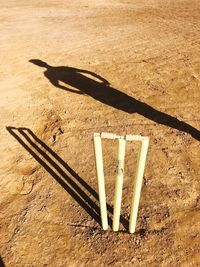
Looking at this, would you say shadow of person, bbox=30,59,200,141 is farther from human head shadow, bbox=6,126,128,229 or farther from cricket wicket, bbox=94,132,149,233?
cricket wicket, bbox=94,132,149,233

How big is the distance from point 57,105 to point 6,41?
4628 mm

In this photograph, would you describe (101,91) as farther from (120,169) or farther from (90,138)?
(120,169)

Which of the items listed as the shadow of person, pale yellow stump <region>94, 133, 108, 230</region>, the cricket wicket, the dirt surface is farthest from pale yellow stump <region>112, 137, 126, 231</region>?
the shadow of person

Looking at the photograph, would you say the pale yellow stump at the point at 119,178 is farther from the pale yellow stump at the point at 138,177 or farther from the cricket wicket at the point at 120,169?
the pale yellow stump at the point at 138,177

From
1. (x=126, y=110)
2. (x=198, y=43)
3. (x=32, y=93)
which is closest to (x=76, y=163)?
(x=126, y=110)

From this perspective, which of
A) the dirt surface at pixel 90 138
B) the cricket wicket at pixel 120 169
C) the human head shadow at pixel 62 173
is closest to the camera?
the cricket wicket at pixel 120 169

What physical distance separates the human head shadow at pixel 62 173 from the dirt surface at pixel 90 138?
0.02 m

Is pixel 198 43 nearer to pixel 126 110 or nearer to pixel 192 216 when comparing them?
pixel 126 110

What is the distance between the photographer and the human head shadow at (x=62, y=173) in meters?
4.43

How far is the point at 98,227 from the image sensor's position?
413 cm

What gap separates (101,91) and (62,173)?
2.76m

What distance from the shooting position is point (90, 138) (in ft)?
18.8

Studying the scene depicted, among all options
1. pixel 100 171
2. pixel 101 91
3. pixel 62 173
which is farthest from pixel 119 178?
pixel 101 91


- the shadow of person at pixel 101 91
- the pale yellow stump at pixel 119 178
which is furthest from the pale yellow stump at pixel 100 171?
the shadow of person at pixel 101 91
